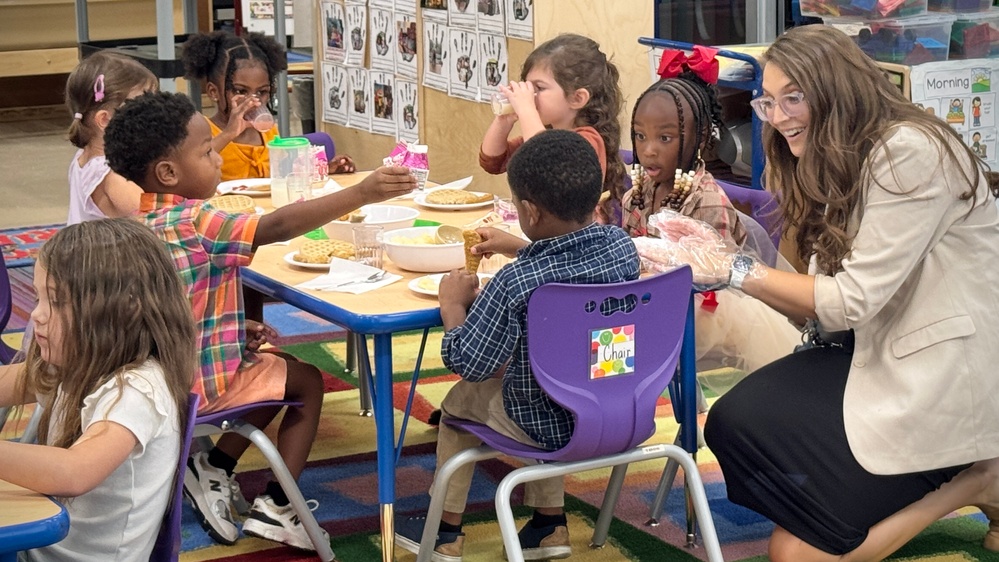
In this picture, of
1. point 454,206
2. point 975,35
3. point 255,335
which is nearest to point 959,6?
point 975,35

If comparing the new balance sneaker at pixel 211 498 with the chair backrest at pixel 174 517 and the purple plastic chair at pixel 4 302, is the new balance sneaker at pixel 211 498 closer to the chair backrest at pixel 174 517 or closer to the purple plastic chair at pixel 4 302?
the purple plastic chair at pixel 4 302

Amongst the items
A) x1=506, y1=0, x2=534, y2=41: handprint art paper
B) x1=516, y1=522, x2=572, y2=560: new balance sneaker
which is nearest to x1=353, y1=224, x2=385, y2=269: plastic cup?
x1=516, y1=522, x2=572, y2=560: new balance sneaker

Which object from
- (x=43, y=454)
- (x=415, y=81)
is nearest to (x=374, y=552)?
(x=43, y=454)

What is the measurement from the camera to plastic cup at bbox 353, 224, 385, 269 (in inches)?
113

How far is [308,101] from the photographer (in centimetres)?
702

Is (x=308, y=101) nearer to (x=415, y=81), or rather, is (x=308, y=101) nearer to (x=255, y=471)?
(x=415, y=81)

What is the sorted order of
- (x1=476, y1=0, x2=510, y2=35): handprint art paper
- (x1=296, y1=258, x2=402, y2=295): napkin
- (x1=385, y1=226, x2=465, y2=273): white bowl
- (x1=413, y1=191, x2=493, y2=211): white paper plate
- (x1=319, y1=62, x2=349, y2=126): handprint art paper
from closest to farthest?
(x1=296, y1=258, x2=402, y2=295): napkin
(x1=385, y1=226, x2=465, y2=273): white bowl
(x1=413, y1=191, x2=493, y2=211): white paper plate
(x1=476, y1=0, x2=510, y2=35): handprint art paper
(x1=319, y1=62, x2=349, y2=126): handprint art paper

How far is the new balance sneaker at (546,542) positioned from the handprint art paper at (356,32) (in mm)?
3820

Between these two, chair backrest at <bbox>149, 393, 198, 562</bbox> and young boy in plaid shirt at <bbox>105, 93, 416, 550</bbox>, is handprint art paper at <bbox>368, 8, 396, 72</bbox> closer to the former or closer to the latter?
young boy in plaid shirt at <bbox>105, 93, 416, 550</bbox>

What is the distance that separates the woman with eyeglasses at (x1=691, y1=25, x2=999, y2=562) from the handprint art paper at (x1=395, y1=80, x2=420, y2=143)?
341 cm

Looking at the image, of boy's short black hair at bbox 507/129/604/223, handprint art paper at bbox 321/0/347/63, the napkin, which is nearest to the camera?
boy's short black hair at bbox 507/129/604/223

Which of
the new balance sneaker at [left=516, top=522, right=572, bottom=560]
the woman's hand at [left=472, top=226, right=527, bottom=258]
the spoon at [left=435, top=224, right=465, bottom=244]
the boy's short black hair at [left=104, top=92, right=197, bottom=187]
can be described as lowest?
the new balance sneaker at [left=516, top=522, right=572, bottom=560]

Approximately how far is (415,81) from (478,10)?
66cm

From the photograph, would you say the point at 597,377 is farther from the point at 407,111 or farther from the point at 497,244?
the point at 407,111
